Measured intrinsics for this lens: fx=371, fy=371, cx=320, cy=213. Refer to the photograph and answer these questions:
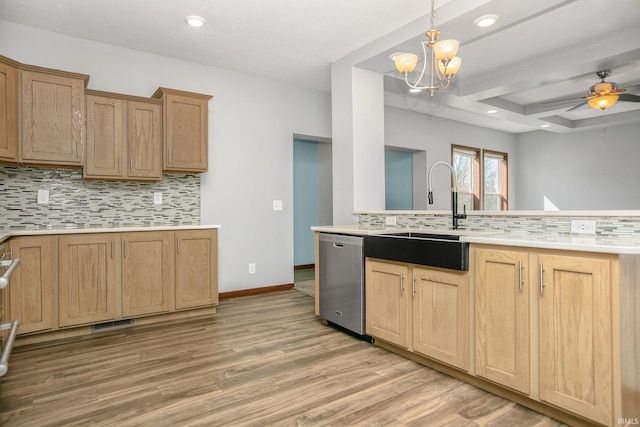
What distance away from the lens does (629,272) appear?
5.26ft

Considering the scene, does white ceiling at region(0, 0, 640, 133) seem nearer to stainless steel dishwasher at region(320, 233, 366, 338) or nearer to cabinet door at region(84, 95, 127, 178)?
cabinet door at region(84, 95, 127, 178)

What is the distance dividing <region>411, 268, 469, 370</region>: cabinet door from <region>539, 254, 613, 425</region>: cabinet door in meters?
0.43

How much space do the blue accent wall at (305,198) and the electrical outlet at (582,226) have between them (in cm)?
455

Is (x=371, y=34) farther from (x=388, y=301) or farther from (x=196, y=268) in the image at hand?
(x=196, y=268)

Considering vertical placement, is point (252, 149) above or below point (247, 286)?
above

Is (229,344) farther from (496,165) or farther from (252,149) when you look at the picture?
(496,165)

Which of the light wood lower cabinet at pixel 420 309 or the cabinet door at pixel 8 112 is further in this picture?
the cabinet door at pixel 8 112

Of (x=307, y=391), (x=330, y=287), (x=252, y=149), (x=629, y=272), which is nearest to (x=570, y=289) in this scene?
(x=629, y=272)

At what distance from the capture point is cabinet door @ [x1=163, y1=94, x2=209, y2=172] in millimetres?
3619

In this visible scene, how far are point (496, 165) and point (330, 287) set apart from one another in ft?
17.8

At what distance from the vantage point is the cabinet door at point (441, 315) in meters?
2.16

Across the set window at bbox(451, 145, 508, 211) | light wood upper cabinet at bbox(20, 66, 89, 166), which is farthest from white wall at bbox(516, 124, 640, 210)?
light wood upper cabinet at bbox(20, 66, 89, 166)

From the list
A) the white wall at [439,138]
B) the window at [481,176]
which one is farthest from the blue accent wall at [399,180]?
the window at [481,176]

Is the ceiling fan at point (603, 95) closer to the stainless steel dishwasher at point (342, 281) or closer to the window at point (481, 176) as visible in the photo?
the window at point (481, 176)
